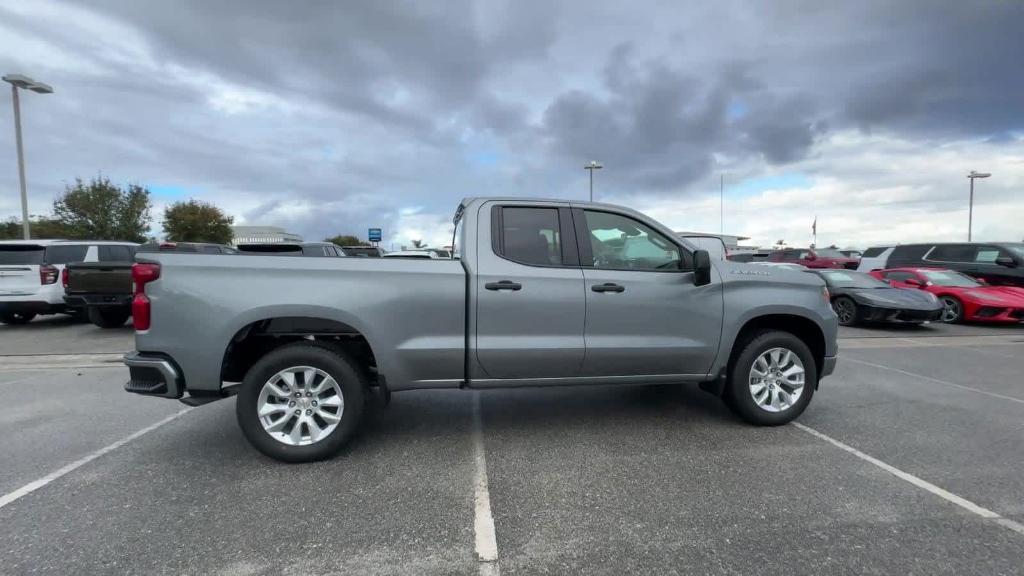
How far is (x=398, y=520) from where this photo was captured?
111 inches

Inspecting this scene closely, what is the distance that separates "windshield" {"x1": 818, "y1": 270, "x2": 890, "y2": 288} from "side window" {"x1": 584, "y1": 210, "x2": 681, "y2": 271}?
925 cm

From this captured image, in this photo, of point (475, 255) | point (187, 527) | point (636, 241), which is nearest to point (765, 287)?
point (636, 241)

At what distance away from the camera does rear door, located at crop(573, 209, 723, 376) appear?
3.88 meters

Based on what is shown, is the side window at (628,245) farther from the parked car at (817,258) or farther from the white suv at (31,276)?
the parked car at (817,258)

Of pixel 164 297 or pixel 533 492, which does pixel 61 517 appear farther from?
pixel 533 492

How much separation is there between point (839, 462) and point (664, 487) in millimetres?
1447

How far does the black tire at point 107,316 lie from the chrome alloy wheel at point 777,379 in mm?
11286

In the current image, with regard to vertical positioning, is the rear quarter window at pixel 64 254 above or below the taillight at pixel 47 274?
above

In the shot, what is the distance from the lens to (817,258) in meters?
22.4

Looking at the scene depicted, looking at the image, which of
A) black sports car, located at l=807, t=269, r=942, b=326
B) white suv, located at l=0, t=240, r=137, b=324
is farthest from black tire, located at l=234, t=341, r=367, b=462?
white suv, located at l=0, t=240, r=137, b=324

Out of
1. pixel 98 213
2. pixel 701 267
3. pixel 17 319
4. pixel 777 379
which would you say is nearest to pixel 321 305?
pixel 701 267

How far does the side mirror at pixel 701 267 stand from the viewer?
382 cm

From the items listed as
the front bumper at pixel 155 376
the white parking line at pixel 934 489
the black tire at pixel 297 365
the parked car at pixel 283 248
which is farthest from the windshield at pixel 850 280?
the front bumper at pixel 155 376

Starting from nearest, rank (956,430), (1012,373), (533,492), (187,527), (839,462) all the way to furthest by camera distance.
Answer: (187,527), (533,492), (839,462), (956,430), (1012,373)
